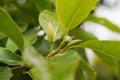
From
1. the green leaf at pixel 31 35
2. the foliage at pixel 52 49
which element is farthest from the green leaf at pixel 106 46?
the green leaf at pixel 31 35

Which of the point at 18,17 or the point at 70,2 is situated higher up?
the point at 70,2

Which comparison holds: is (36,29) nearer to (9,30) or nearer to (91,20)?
(91,20)

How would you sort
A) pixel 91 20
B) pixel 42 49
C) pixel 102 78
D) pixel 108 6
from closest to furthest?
pixel 42 49, pixel 91 20, pixel 108 6, pixel 102 78

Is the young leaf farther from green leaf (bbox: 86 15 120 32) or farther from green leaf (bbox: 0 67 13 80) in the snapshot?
green leaf (bbox: 86 15 120 32)

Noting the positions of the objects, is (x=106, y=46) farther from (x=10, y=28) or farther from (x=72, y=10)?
(x=10, y=28)

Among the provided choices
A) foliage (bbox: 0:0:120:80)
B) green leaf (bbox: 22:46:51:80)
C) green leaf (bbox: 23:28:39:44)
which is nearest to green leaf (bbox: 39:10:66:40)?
foliage (bbox: 0:0:120:80)

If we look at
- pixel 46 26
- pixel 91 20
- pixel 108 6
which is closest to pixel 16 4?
pixel 91 20

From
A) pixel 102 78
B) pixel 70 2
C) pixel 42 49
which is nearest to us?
pixel 70 2
